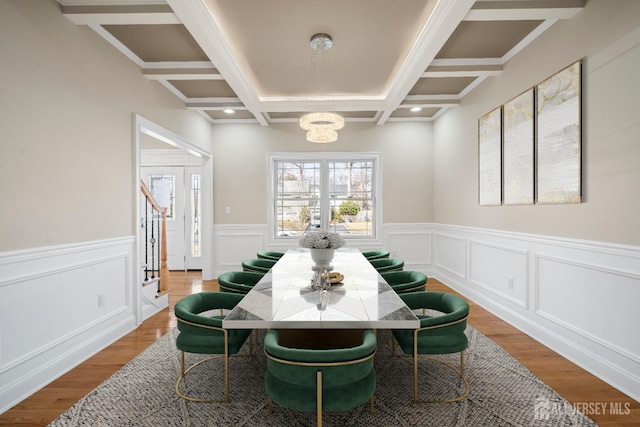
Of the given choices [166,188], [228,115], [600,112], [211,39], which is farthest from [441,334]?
[166,188]

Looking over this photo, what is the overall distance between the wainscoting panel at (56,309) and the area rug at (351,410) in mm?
457

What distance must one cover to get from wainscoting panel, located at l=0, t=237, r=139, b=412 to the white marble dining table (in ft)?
5.08

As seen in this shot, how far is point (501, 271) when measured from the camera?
371 cm

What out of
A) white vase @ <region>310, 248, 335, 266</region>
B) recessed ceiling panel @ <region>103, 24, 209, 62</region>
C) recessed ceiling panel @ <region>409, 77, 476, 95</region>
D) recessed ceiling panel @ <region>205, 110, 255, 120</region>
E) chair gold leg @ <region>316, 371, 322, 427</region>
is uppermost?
recessed ceiling panel @ <region>409, 77, 476, 95</region>

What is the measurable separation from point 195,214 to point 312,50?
14.7ft

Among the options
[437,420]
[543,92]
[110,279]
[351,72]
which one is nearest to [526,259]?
[543,92]

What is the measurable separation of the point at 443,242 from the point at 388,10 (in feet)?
12.6

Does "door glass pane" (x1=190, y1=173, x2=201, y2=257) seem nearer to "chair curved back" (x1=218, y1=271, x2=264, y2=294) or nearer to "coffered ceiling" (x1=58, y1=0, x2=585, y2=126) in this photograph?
"coffered ceiling" (x1=58, y1=0, x2=585, y2=126)

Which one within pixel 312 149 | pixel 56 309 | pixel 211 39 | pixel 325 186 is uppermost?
pixel 211 39

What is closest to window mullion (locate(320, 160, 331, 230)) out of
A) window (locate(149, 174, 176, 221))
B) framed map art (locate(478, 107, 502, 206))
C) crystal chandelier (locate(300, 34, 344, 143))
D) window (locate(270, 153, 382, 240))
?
window (locate(270, 153, 382, 240))

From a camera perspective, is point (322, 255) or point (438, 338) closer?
point (438, 338)

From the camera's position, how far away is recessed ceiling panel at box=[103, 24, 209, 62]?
2.88 m

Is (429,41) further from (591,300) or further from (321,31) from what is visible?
(591,300)

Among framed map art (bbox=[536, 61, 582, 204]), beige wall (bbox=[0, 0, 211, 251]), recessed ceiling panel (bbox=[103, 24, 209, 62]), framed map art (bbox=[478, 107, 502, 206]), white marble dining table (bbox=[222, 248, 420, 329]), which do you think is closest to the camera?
white marble dining table (bbox=[222, 248, 420, 329])
